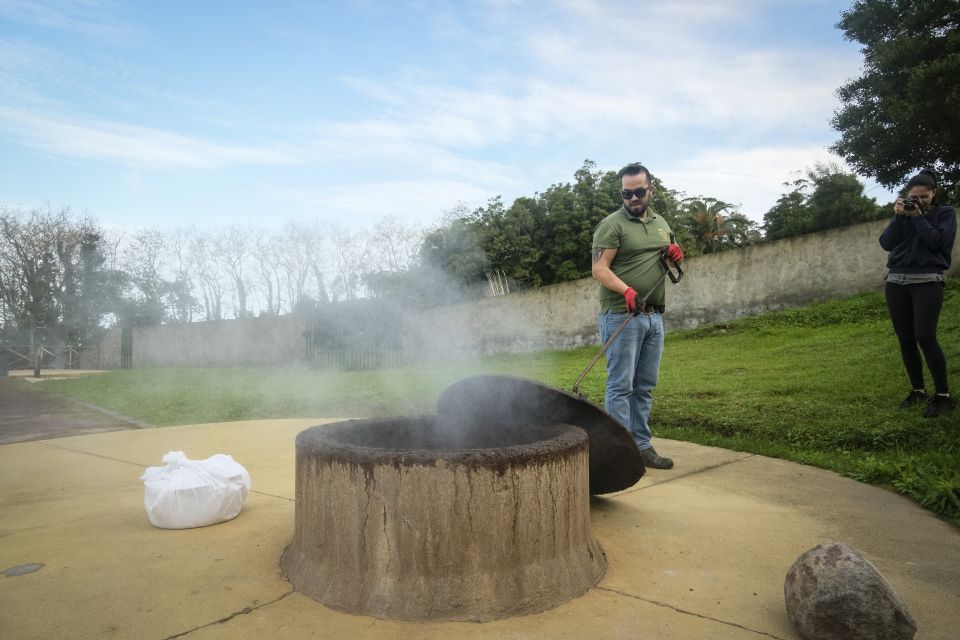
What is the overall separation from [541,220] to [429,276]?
14.9m

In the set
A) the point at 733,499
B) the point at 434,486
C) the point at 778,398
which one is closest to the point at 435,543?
the point at 434,486

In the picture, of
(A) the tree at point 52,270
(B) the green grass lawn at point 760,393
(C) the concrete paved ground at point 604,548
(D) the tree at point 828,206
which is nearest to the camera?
(C) the concrete paved ground at point 604,548

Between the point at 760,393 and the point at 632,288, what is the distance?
3.21 meters

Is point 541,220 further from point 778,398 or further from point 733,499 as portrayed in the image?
point 733,499

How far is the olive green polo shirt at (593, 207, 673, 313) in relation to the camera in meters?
3.91

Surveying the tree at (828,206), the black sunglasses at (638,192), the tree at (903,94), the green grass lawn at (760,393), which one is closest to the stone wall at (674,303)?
the green grass lawn at (760,393)

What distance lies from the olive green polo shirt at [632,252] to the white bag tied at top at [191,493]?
2464 millimetres

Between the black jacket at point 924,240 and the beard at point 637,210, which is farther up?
the beard at point 637,210

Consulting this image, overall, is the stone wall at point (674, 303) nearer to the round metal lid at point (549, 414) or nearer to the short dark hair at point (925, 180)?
the round metal lid at point (549, 414)

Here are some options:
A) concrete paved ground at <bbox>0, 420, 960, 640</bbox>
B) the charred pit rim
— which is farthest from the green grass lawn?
the charred pit rim

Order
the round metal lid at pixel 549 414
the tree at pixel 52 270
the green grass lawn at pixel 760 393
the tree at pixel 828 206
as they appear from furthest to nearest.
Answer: the tree at pixel 828 206, the tree at pixel 52 270, the green grass lawn at pixel 760 393, the round metal lid at pixel 549 414

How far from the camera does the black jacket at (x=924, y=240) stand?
446 centimetres

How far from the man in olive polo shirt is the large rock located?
185cm

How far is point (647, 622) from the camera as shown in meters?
2.05
